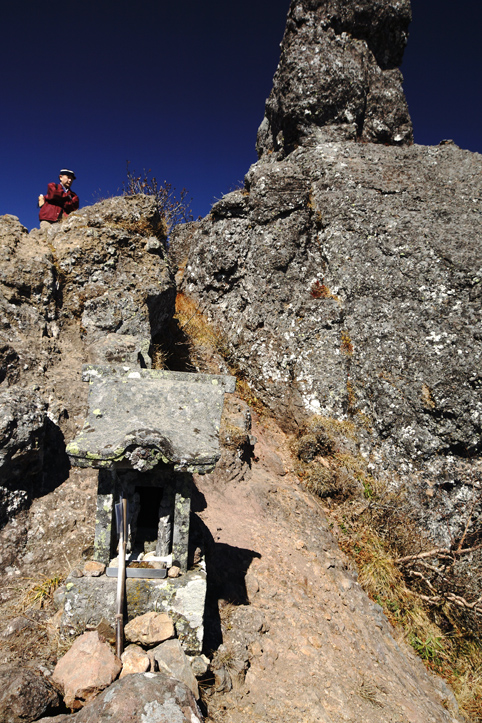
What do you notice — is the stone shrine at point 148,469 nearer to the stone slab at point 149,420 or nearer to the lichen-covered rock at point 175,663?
the stone slab at point 149,420

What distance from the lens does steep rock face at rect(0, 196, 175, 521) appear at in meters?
6.37

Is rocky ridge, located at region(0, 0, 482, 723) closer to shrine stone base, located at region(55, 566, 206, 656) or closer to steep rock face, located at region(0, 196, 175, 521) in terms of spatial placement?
steep rock face, located at region(0, 196, 175, 521)

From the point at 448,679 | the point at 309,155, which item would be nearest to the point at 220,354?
the point at 309,155

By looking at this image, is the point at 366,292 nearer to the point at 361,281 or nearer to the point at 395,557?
the point at 361,281

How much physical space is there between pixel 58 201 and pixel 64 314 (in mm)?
3383

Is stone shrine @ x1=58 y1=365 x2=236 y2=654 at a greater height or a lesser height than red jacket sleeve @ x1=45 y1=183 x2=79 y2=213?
lesser

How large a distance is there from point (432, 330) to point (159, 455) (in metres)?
8.01

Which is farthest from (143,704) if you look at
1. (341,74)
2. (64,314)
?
(341,74)

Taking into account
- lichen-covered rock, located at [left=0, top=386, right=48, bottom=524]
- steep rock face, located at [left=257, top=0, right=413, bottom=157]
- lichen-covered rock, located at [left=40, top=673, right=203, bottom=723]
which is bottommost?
lichen-covered rock, located at [left=40, top=673, right=203, bottom=723]

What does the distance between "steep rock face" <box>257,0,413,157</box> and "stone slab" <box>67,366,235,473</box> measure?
37.5ft

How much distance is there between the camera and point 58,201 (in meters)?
10.2

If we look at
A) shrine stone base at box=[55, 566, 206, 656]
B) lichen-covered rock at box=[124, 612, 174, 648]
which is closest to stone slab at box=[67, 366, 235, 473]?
shrine stone base at box=[55, 566, 206, 656]

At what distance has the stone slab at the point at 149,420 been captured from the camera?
4.26 meters

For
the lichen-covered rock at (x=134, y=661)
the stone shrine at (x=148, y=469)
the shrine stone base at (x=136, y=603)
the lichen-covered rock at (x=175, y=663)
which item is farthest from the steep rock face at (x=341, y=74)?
the lichen-covered rock at (x=134, y=661)
